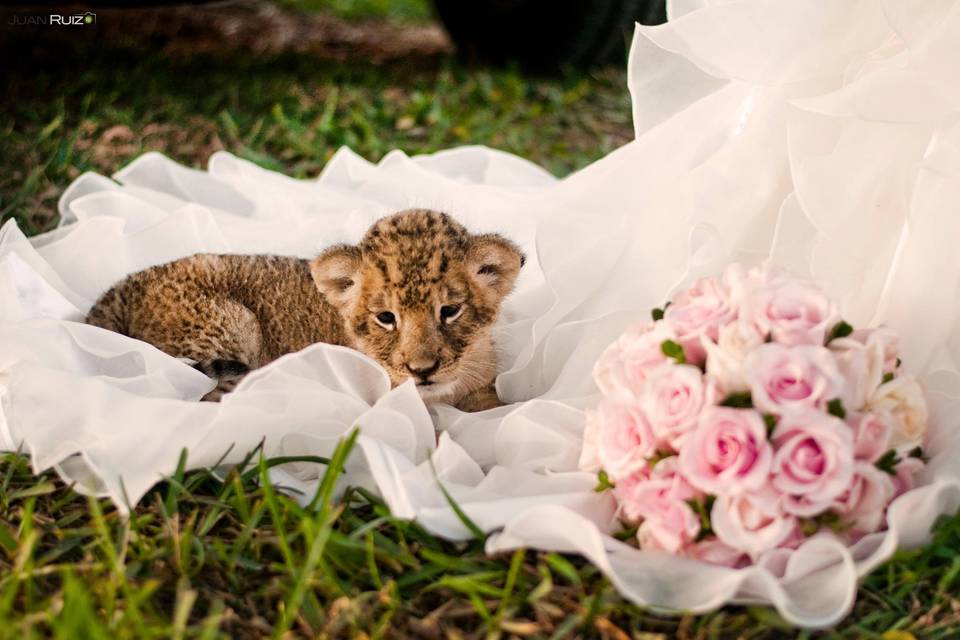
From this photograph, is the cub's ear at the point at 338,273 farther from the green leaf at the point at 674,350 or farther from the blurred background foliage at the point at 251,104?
the blurred background foliage at the point at 251,104

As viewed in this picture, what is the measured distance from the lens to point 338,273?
309cm

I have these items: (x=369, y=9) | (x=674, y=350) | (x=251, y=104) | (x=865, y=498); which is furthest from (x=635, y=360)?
(x=369, y=9)

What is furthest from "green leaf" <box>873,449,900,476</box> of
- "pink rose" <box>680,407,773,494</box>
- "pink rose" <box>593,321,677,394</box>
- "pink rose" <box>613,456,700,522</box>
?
"pink rose" <box>593,321,677,394</box>

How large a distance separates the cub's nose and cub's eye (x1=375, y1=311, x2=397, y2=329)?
0.16m

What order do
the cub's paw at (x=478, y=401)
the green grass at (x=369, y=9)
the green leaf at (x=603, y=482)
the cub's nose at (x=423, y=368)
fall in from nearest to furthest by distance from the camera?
1. the green leaf at (x=603, y=482)
2. the cub's nose at (x=423, y=368)
3. the cub's paw at (x=478, y=401)
4. the green grass at (x=369, y=9)

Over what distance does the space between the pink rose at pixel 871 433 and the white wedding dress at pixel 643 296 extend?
171mm

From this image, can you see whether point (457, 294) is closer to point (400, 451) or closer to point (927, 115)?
point (400, 451)

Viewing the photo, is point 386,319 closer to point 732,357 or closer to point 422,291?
point 422,291

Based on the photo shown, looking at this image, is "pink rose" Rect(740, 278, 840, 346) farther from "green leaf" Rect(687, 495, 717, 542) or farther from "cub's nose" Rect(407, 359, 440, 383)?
"cub's nose" Rect(407, 359, 440, 383)

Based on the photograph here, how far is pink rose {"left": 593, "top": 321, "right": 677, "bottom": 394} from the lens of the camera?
8.32 feet

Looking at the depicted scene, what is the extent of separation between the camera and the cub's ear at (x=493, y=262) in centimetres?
306

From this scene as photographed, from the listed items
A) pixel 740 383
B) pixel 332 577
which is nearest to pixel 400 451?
pixel 332 577

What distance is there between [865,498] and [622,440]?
1.90ft

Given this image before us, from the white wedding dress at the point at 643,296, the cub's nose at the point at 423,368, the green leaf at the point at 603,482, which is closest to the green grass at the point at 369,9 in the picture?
the white wedding dress at the point at 643,296
